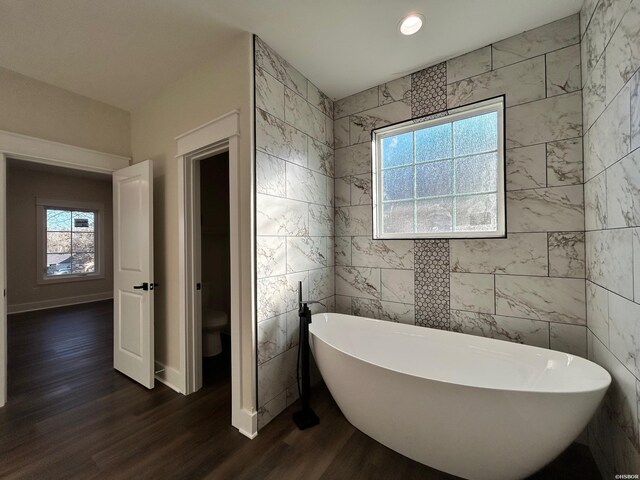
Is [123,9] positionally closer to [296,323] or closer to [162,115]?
[162,115]

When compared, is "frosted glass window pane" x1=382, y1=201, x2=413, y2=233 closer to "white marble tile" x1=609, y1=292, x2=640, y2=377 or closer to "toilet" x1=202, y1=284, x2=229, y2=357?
"white marble tile" x1=609, y1=292, x2=640, y2=377

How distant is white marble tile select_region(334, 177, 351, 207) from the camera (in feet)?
8.11

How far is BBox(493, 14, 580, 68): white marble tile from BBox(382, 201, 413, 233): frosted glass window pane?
116 cm

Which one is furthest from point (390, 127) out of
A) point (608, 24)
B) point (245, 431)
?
point (245, 431)

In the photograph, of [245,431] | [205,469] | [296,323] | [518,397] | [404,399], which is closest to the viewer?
[518,397]

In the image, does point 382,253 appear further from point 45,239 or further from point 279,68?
point 45,239

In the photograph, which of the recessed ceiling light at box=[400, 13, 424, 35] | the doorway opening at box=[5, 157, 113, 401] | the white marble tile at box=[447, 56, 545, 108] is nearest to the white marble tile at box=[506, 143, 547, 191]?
the white marble tile at box=[447, 56, 545, 108]

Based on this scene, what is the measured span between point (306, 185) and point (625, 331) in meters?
1.99

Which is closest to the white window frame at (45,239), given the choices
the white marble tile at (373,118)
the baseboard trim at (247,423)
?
the baseboard trim at (247,423)

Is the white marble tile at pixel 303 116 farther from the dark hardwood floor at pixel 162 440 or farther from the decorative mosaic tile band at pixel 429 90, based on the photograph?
the dark hardwood floor at pixel 162 440

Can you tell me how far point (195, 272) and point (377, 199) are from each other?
1.74 metres

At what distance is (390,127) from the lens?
227cm

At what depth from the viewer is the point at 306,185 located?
7.18 feet

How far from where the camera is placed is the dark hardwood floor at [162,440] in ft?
4.61
